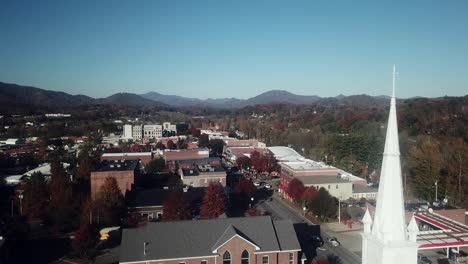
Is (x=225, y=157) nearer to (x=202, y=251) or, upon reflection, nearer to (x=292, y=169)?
(x=292, y=169)

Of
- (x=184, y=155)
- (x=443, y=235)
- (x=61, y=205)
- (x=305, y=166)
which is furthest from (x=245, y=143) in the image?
(x=443, y=235)

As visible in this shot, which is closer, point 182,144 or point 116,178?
point 116,178

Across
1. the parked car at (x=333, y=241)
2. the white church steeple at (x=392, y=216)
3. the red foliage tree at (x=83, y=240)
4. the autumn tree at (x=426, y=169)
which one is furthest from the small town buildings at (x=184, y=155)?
the white church steeple at (x=392, y=216)

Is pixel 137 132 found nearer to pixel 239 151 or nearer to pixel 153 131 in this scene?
pixel 153 131

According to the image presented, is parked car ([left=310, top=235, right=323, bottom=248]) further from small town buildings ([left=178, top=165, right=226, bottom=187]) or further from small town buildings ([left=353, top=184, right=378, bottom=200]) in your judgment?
small town buildings ([left=178, top=165, right=226, bottom=187])

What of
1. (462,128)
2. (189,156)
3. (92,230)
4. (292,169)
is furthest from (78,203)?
(462,128)

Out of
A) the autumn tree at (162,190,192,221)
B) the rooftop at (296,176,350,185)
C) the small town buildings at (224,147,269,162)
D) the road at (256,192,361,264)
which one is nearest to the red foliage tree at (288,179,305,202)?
the rooftop at (296,176,350,185)

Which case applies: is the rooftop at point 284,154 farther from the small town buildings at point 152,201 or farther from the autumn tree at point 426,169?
the small town buildings at point 152,201
